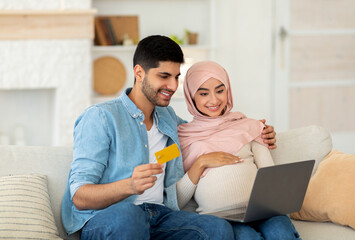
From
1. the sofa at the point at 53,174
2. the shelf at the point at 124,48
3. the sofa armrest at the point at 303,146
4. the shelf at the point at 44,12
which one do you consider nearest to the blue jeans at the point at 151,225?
the sofa at the point at 53,174

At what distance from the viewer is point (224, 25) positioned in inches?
192

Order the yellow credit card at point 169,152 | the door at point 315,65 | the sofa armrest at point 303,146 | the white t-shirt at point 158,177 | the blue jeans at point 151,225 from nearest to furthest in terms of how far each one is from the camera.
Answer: the blue jeans at point 151,225
the yellow credit card at point 169,152
the white t-shirt at point 158,177
the sofa armrest at point 303,146
the door at point 315,65

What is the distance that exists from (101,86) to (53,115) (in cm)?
53

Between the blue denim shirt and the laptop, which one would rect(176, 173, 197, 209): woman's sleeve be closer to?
the blue denim shirt

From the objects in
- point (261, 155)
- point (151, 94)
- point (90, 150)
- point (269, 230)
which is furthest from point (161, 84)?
point (269, 230)

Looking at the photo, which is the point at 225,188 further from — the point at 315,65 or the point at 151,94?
the point at 315,65

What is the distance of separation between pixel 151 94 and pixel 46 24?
2.73m

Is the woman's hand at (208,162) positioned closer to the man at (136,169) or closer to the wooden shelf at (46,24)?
the man at (136,169)

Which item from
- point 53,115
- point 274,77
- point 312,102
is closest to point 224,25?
point 274,77

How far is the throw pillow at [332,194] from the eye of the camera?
202 cm

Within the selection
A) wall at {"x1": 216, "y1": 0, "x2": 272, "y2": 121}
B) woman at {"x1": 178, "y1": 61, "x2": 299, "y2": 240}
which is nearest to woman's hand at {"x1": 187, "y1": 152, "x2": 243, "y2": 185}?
woman at {"x1": 178, "y1": 61, "x2": 299, "y2": 240}

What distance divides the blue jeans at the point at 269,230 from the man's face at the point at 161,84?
1.86 feet

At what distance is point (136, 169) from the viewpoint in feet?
5.47

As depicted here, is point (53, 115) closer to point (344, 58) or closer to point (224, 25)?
point (224, 25)
